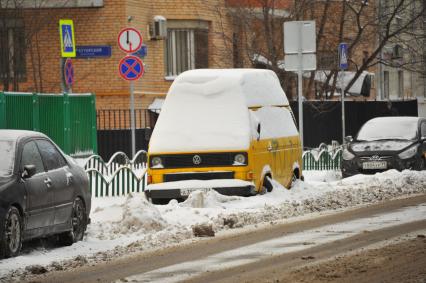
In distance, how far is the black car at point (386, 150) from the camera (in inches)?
1106

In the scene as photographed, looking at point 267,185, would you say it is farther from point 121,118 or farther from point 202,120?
point 121,118

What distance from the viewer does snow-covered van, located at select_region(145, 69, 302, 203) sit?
20.5m

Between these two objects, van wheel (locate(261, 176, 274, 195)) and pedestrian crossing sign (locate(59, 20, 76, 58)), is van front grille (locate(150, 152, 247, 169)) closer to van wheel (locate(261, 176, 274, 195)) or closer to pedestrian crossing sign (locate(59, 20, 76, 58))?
van wheel (locate(261, 176, 274, 195))

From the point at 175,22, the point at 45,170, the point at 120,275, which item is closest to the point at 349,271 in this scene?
the point at 120,275

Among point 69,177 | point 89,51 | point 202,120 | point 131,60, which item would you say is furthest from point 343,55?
point 69,177

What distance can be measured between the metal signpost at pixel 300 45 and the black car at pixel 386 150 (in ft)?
6.93

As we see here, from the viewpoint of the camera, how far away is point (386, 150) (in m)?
28.2

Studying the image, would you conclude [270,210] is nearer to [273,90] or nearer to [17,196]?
[273,90]

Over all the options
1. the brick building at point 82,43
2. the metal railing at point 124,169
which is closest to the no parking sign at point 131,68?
the metal railing at point 124,169

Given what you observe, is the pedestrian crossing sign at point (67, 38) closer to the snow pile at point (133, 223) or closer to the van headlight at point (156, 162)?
the van headlight at point (156, 162)

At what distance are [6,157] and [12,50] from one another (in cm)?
2312

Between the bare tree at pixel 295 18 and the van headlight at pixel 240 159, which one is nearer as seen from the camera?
the van headlight at pixel 240 159

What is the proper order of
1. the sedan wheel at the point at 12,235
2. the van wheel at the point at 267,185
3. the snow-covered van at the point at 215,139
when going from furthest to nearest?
1. the van wheel at the point at 267,185
2. the snow-covered van at the point at 215,139
3. the sedan wheel at the point at 12,235

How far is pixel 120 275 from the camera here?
12.3m
